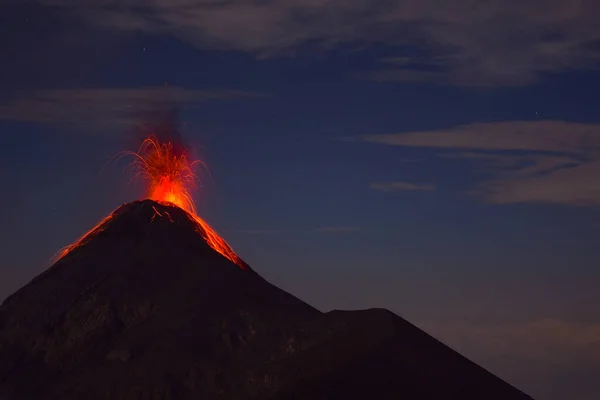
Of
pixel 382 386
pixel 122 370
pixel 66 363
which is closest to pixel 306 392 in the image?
pixel 382 386

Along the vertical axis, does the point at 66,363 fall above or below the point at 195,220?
below

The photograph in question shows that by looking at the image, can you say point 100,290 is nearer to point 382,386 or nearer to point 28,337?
point 28,337

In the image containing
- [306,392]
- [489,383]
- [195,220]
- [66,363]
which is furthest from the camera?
[195,220]
